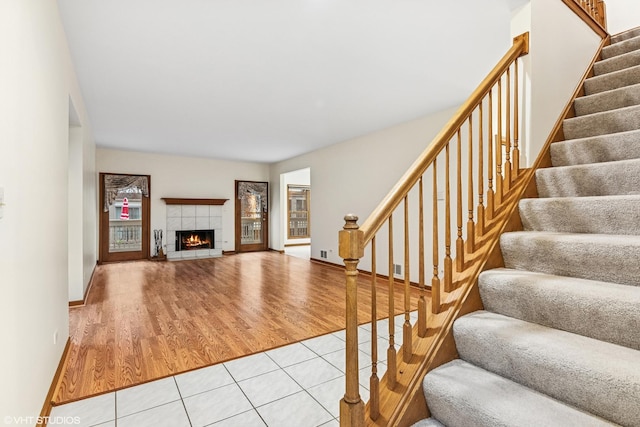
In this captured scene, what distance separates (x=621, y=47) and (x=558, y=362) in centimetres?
328

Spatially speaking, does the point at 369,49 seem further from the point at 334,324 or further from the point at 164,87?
the point at 334,324

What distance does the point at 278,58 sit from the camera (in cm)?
295

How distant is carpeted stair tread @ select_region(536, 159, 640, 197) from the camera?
1724mm

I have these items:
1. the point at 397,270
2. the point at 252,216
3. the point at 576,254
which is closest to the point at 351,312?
the point at 576,254

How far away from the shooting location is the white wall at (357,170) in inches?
190

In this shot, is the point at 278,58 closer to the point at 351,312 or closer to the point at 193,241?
the point at 351,312

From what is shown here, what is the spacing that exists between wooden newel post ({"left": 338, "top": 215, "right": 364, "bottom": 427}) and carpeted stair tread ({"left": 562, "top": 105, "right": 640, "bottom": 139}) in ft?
6.92

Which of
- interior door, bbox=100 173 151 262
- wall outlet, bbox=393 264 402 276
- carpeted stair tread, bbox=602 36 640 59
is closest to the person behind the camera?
carpeted stair tread, bbox=602 36 640 59

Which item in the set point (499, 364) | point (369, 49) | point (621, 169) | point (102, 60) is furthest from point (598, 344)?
point (102, 60)

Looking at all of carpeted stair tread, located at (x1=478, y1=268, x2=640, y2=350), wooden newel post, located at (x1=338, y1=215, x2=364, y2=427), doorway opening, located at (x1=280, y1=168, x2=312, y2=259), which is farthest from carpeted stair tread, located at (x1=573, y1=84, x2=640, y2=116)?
doorway opening, located at (x1=280, y1=168, x2=312, y2=259)

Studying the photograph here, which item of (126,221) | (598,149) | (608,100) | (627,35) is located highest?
(627,35)

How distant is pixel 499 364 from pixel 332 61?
2.74m

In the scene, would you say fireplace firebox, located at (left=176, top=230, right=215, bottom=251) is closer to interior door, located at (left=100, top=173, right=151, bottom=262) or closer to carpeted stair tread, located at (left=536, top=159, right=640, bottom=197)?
interior door, located at (left=100, top=173, right=151, bottom=262)

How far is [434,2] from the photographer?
2215mm
